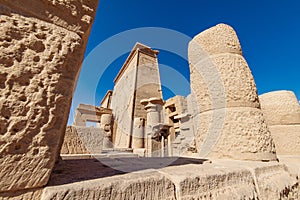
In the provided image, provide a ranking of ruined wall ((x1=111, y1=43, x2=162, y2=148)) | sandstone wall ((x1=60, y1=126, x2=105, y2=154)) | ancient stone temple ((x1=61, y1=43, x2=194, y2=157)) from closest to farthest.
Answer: sandstone wall ((x1=60, y1=126, x2=105, y2=154)) → ancient stone temple ((x1=61, y1=43, x2=194, y2=157)) → ruined wall ((x1=111, y1=43, x2=162, y2=148))

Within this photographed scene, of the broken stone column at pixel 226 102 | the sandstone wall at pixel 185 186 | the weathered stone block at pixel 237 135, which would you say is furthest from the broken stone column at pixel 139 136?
the sandstone wall at pixel 185 186

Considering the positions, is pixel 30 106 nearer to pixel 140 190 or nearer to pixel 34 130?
pixel 34 130

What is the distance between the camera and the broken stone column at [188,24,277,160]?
1.56 meters

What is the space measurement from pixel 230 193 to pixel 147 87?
32.8 feet

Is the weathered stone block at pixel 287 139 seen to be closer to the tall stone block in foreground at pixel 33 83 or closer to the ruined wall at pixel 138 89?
the tall stone block in foreground at pixel 33 83

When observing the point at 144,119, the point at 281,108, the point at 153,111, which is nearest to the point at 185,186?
the point at 281,108

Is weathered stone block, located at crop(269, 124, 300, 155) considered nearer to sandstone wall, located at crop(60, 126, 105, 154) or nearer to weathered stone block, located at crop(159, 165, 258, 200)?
weathered stone block, located at crop(159, 165, 258, 200)

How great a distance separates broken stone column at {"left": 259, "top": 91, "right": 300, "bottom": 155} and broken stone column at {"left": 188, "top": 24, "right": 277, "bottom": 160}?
2198mm

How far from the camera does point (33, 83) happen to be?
565 millimetres

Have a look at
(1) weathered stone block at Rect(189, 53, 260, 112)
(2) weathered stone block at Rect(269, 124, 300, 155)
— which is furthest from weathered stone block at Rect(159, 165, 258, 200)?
(2) weathered stone block at Rect(269, 124, 300, 155)

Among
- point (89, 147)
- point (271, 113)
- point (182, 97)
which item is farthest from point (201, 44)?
point (182, 97)

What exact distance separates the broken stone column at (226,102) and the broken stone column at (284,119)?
2.20 meters

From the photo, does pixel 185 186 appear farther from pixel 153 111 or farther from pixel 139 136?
pixel 139 136

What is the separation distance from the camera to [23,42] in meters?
0.57
